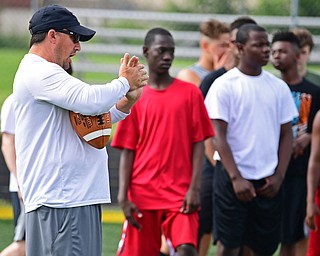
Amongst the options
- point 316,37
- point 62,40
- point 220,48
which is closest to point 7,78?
point 316,37

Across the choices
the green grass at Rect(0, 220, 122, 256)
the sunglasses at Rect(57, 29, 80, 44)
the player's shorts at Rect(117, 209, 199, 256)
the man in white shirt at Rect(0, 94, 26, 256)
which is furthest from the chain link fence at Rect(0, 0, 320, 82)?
the sunglasses at Rect(57, 29, 80, 44)

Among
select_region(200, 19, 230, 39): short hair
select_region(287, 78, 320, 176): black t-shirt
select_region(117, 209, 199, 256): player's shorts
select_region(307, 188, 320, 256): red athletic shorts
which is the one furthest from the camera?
select_region(200, 19, 230, 39): short hair

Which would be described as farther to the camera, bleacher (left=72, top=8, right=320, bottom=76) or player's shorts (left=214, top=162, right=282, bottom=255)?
bleacher (left=72, top=8, right=320, bottom=76)

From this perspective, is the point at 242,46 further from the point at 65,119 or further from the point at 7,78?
the point at 7,78

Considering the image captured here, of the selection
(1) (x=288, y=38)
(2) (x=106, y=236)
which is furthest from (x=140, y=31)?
(1) (x=288, y=38)

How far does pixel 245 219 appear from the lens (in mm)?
7281

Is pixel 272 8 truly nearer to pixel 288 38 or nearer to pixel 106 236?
pixel 106 236

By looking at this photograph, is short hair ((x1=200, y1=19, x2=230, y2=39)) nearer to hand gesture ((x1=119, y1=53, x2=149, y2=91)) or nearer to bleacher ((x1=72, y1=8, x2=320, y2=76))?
hand gesture ((x1=119, y1=53, x2=149, y2=91))

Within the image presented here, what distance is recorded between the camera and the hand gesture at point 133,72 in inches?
203

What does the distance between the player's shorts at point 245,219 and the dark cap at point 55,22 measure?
255cm

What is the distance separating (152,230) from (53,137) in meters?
2.29

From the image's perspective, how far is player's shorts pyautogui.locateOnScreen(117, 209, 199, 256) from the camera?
276 inches

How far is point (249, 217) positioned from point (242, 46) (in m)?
1.36

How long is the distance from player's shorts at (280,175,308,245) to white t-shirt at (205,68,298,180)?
62 centimetres
